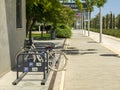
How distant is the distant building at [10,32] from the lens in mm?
11633

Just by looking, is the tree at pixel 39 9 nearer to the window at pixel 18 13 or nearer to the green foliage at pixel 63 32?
the window at pixel 18 13

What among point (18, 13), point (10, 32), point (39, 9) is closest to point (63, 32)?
point (39, 9)

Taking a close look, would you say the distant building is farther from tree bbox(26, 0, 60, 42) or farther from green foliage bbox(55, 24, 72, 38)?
green foliage bbox(55, 24, 72, 38)

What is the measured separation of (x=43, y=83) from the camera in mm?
10297

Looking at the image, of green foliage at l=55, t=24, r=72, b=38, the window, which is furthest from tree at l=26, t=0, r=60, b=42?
green foliage at l=55, t=24, r=72, b=38

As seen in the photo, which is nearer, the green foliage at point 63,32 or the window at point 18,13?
the window at point 18,13

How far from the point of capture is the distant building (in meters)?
11.6

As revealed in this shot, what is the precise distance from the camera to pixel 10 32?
1302 centimetres

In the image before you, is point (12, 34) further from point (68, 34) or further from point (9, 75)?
point (68, 34)

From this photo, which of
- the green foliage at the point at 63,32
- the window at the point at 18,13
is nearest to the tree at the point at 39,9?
the window at the point at 18,13

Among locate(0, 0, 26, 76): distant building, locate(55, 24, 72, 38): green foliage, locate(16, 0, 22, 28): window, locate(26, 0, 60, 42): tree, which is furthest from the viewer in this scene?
locate(55, 24, 72, 38): green foliage

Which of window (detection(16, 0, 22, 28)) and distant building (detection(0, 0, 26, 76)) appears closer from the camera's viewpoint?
distant building (detection(0, 0, 26, 76))

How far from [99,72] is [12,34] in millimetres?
3245

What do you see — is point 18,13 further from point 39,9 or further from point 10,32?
point 39,9
